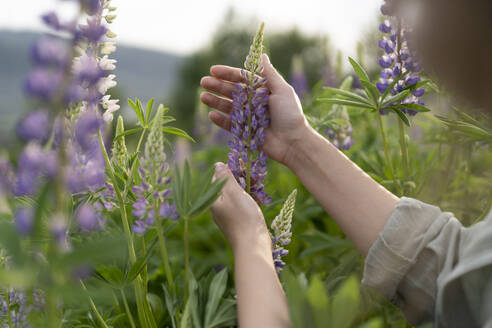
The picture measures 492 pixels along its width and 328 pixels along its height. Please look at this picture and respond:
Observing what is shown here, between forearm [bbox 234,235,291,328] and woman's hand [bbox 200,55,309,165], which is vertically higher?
woman's hand [bbox 200,55,309,165]

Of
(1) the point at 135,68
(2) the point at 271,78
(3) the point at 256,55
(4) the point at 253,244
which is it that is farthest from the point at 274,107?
(1) the point at 135,68

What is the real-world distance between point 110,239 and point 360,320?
1.01m

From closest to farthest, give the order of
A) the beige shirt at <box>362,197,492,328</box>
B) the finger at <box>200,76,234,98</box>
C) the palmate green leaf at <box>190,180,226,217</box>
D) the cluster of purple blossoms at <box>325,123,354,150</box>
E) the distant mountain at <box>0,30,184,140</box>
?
1. the palmate green leaf at <box>190,180,226,217</box>
2. the beige shirt at <box>362,197,492,328</box>
3. the finger at <box>200,76,234,98</box>
4. the cluster of purple blossoms at <box>325,123,354,150</box>
5. the distant mountain at <box>0,30,184,140</box>

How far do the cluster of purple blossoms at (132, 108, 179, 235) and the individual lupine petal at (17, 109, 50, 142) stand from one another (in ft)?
0.76

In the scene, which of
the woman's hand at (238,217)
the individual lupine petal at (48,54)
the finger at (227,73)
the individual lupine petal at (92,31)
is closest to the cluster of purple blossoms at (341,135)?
the finger at (227,73)

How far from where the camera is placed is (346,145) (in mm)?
2170

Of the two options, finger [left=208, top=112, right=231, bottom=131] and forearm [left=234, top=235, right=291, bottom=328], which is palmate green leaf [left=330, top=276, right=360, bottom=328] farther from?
finger [left=208, top=112, right=231, bottom=131]

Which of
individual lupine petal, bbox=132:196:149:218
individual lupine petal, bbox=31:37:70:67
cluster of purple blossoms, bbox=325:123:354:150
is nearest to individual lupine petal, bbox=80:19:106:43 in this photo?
individual lupine petal, bbox=31:37:70:67

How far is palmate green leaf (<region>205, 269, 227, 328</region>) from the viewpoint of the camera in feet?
3.51

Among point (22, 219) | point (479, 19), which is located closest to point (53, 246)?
point (22, 219)

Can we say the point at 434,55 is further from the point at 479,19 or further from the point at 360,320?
the point at 360,320

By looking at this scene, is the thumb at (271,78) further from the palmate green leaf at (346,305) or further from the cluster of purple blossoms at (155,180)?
the palmate green leaf at (346,305)

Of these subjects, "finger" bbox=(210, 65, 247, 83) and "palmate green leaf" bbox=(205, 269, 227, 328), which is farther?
"finger" bbox=(210, 65, 247, 83)

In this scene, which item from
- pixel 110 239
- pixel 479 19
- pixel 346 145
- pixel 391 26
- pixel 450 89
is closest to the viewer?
pixel 110 239
